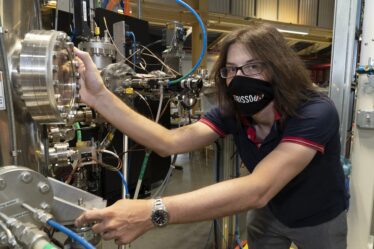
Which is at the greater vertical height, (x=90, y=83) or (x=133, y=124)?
(x=90, y=83)

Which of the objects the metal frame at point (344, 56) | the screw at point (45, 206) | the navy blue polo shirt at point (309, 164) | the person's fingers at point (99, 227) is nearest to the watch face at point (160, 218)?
the person's fingers at point (99, 227)

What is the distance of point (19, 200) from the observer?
545 mm

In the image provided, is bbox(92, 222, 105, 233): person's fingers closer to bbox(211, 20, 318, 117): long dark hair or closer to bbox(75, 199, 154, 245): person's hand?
bbox(75, 199, 154, 245): person's hand

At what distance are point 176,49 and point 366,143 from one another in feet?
3.69

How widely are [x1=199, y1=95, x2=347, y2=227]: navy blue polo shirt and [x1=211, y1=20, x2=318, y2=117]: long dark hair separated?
0.05 meters

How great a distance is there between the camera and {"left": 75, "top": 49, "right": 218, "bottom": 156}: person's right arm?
987 millimetres

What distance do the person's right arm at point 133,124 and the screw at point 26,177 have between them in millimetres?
437

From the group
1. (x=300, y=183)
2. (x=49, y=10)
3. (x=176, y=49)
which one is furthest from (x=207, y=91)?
(x=49, y=10)

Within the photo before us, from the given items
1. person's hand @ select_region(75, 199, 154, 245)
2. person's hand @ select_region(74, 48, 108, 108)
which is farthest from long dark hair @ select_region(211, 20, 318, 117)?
person's hand @ select_region(75, 199, 154, 245)

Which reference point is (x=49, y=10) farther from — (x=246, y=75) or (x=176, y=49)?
(x=246, y=75)

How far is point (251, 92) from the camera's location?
990mm

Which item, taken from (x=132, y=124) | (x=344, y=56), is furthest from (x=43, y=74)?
(x=344, y=56)

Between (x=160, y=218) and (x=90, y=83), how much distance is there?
1.78 ft

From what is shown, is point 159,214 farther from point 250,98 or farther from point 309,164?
point 309,164
